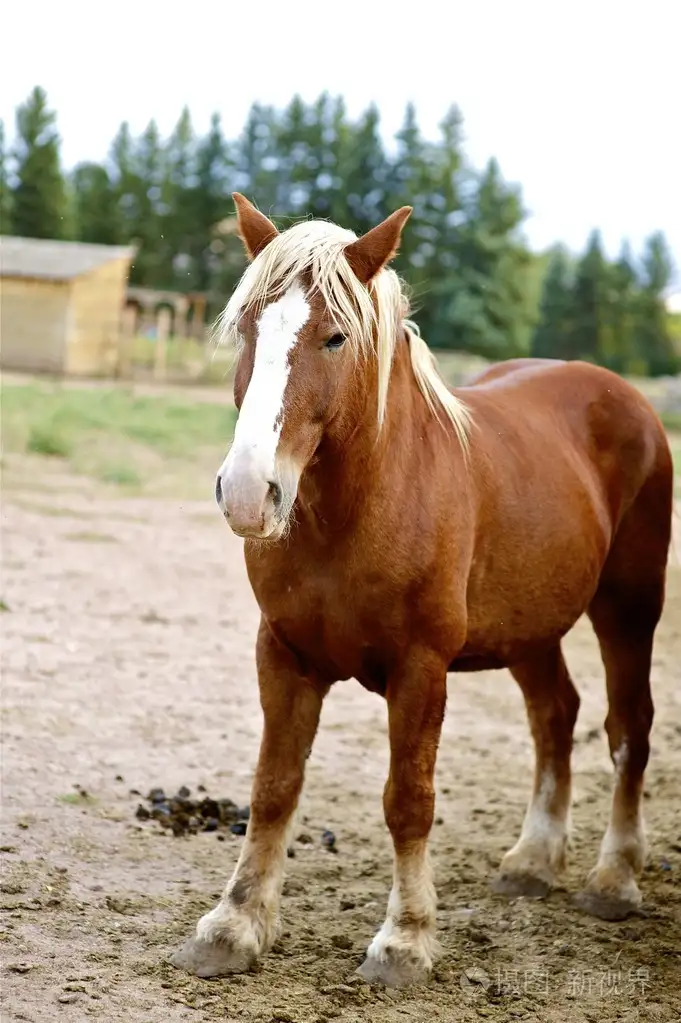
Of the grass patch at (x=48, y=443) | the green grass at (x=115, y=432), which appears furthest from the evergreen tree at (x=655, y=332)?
the grass patch at (x=48, y=443)

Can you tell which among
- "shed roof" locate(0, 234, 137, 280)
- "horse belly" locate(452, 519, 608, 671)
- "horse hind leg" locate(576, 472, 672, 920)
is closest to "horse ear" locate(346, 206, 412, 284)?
"horse belly" locate(452, 519, 608, 671)

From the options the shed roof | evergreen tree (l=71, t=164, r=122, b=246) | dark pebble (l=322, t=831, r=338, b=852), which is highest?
evergreen tree (l=71, t=164, r=122, b=246)

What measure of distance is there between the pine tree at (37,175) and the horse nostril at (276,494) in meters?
37.0

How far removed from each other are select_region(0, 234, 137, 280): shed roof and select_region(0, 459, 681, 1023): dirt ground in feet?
71.0

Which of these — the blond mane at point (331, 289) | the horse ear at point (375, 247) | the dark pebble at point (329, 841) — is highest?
the horse ear at point (375, 247)

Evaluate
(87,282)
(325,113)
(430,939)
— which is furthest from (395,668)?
(325,113)

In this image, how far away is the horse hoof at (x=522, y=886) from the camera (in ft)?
13.2

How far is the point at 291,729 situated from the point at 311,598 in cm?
50

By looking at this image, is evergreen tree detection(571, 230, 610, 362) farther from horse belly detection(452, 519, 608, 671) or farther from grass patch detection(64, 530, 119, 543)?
horse belly detection(452, 519, 608, 671)

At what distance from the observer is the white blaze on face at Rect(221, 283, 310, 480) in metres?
2.64

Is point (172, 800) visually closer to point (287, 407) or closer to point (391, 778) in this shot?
point (391, 778)

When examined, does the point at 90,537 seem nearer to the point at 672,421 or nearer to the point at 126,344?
the point at 672,421

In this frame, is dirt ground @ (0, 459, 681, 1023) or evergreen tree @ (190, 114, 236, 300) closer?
dirt ground @ (0, 459, 681, 1023)

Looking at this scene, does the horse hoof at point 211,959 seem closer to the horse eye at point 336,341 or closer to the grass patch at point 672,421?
the horse eye at point 336,341
